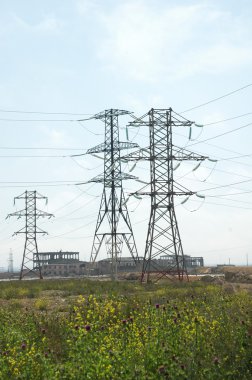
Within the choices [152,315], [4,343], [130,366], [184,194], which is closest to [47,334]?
[4,343]

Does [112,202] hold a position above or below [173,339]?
above

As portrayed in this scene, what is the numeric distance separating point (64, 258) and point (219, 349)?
115135 mm

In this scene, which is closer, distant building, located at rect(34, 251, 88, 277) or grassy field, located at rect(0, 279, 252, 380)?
grassy field, located at rect(0, 279, 252, 380)

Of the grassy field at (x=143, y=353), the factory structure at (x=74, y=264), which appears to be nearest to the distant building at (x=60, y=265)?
the factory structure at (x=74, y=264)

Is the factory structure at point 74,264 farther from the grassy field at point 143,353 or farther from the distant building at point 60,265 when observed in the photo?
the grassy field at point 143,353

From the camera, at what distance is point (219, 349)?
766 centimetres

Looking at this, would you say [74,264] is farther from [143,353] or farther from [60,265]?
[143,353]

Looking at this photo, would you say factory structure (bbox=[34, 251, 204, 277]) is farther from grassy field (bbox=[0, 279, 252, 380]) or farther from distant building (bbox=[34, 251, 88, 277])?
grassy field (bbox=[0, 279, 252, 380])

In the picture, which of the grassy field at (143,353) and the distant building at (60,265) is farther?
the distant building at (60,265)

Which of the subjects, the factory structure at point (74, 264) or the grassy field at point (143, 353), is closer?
the grassy field at point (143, 353)

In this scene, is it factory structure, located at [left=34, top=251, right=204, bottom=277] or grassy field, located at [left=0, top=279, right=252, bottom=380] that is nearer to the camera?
grassy field, located at [left=0, top=279, right=252, bottom=380]

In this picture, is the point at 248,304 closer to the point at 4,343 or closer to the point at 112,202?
the point at 4,343

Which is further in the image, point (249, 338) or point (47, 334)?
point (47, 334)

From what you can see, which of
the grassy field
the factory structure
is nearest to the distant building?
A: the factory structure
